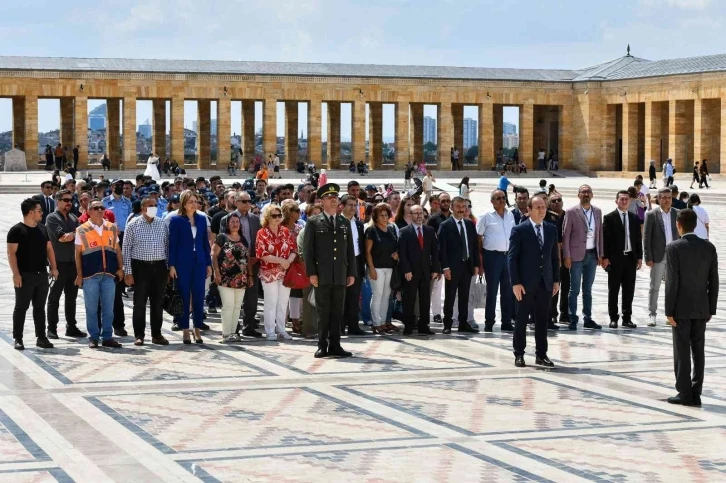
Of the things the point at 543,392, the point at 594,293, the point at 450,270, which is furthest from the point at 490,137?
the point at 543,392

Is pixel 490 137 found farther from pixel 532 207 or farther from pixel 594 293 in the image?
pixel 532 207

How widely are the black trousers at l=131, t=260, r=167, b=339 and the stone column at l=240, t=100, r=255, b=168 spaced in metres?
47.0

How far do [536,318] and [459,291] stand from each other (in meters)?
2.64

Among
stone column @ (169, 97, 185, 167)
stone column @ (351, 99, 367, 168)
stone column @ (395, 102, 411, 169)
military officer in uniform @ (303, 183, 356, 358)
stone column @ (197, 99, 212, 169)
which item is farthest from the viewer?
stone column @ (395, 102, 411, 169)

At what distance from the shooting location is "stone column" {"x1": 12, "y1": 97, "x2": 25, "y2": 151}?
58.8m

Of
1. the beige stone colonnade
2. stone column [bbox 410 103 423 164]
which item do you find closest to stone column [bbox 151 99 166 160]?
the beige stone colonnade

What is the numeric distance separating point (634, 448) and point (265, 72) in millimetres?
52270

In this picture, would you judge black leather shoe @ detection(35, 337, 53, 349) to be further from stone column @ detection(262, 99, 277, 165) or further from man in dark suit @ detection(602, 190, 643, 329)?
stone column @ detection(262, 99, 277, 165)

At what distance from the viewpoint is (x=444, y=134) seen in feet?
207

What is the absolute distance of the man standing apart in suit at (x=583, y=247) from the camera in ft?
50.0

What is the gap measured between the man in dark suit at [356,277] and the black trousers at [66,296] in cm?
285

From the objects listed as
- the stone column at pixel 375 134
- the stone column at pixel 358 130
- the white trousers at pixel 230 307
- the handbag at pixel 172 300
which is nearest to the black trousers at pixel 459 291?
the white trousers at pixel 230 307

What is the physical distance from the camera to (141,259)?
13.7 m

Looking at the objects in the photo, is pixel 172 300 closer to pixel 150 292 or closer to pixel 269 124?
pixel 150 292
